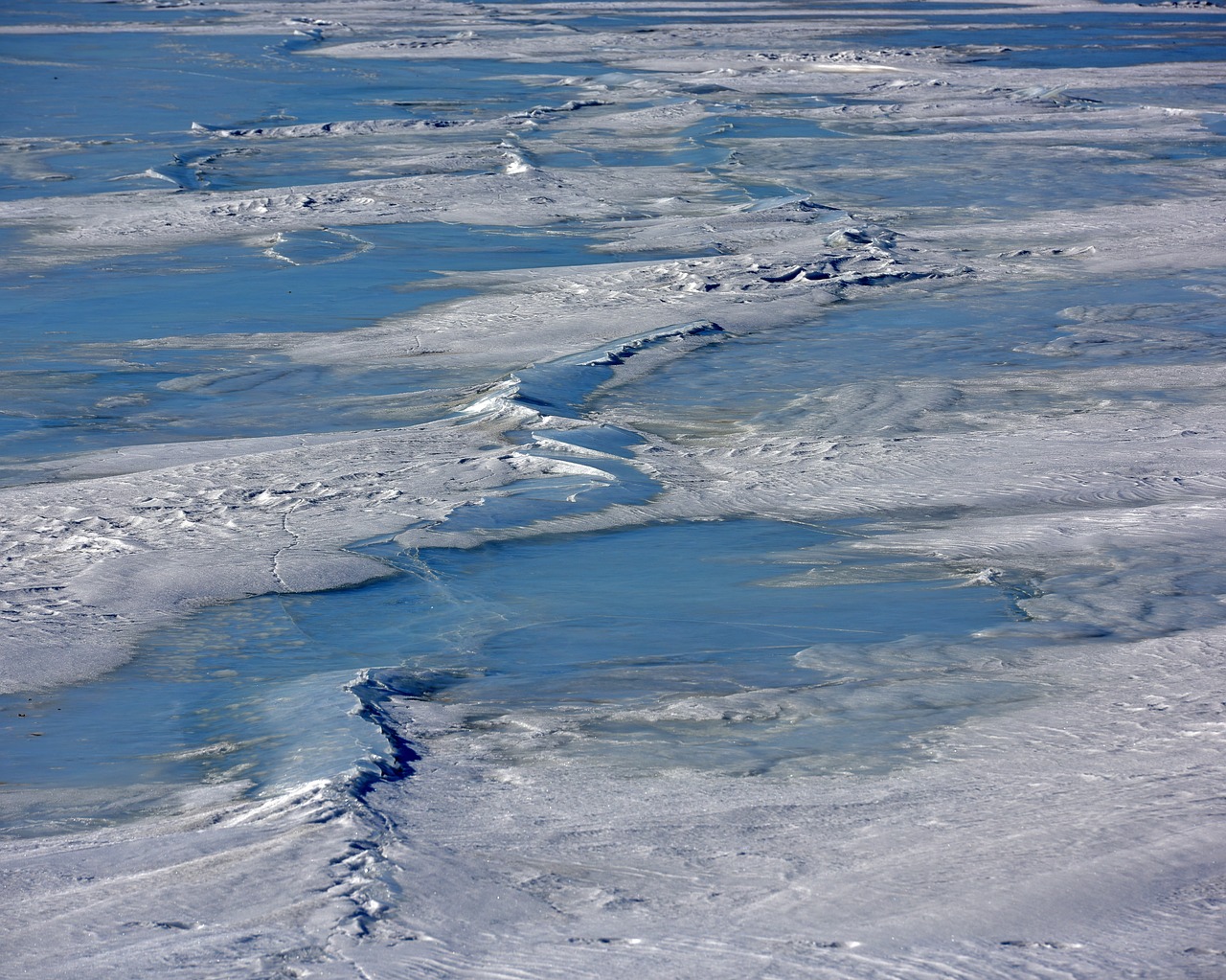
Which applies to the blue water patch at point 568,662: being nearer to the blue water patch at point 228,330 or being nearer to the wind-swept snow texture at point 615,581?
the wind-swept snow texture at point 615,581

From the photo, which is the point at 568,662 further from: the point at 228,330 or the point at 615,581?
the point at 228,330

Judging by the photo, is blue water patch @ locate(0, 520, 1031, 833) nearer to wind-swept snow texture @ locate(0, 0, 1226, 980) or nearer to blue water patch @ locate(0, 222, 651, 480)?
wind-swept snow texture @ locate(0, 0, 1226, 980)

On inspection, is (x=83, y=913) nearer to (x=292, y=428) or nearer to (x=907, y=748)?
(x=907, y=748)

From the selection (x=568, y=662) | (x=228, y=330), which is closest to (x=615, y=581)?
(x=568, y=662)

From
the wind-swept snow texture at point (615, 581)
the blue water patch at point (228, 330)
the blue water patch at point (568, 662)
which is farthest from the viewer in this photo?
the blue water patch at point (228, 330)

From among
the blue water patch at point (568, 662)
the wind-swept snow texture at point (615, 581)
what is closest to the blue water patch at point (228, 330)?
the wind-swept snow texture at point (615, 581)

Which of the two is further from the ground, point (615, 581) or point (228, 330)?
point (228, 330)
